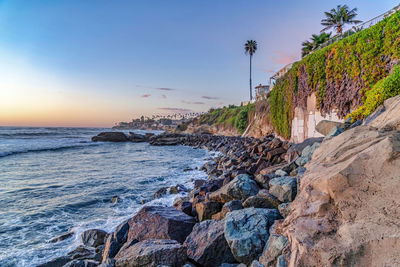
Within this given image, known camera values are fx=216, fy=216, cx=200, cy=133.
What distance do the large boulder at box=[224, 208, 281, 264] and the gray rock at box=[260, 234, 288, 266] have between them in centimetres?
26

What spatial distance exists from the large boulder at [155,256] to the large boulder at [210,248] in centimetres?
28

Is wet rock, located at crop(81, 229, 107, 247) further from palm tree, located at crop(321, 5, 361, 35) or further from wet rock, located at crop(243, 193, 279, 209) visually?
palm tree, located at crop(321, 5, 361, 35)

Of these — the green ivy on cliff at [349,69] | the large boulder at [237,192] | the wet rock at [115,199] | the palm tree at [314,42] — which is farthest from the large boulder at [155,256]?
the palm tree at [314,42]

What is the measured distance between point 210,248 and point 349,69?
13.2 meters

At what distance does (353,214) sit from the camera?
234cm

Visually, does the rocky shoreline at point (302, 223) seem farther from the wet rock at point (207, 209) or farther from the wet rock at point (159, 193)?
the wet rock at point (159, 193)

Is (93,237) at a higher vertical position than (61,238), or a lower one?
higher

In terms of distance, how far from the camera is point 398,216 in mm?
2057

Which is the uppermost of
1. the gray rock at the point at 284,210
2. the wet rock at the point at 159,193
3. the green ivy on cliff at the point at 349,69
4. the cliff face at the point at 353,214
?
the green ivy on cliff at the point at 349,69

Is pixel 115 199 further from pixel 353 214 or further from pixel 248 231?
pixel 353 214

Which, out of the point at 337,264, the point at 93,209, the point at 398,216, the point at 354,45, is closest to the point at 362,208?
the point at 398,216

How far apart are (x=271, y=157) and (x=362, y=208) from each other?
7963 millimetres

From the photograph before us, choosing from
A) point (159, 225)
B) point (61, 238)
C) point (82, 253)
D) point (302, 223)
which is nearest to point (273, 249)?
point (302, 223)

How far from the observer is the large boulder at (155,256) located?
337cm
